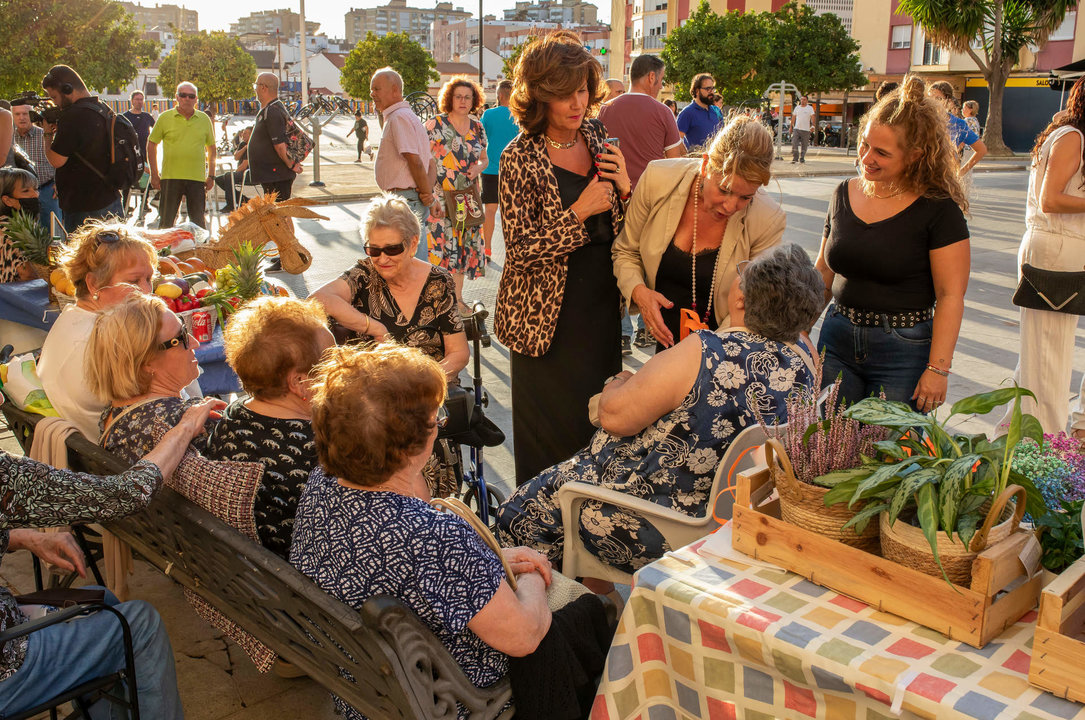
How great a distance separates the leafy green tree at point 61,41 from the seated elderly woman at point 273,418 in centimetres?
1919

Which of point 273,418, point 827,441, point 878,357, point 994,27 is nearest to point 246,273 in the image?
point 273,418

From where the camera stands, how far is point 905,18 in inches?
1773

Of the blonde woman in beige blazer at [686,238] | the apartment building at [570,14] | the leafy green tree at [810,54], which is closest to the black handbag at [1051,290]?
the blonde woman in beige blazer at [686,238]

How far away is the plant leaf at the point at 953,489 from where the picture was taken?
1555 millimetres

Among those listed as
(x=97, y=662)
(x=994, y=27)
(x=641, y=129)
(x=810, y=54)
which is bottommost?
(x=97, y=662)

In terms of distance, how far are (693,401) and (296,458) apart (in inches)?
43.6

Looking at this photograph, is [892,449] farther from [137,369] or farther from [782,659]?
[137,369]

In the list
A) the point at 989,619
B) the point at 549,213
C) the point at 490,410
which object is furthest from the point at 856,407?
the point at 490,410

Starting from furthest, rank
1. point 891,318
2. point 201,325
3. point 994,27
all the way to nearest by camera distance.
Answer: point 994,27
point 201,325
point 891,318

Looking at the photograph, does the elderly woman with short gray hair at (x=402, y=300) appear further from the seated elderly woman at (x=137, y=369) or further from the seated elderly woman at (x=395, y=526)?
the seated elderly woman at (x=395, y=526)

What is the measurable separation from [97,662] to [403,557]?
0.92 m

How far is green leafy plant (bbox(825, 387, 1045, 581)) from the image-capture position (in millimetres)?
1567

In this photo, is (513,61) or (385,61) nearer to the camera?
(513,61)

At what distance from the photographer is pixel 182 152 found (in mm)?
9141
